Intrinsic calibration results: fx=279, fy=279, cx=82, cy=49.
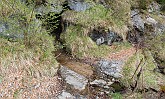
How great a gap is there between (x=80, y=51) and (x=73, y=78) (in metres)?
2.12

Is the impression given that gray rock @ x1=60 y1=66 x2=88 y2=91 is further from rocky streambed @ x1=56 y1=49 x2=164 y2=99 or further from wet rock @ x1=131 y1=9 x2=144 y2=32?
wet rock @ x1=131 y1=9 x2=144 y2=32

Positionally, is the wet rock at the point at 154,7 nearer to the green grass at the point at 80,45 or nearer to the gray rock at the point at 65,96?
the green grass at the point at 80,45

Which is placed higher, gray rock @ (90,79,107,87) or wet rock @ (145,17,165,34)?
wet rock @ (145,17,165,34)

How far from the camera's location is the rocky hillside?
7367 millimetres

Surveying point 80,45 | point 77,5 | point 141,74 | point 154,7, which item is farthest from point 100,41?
point 154,7

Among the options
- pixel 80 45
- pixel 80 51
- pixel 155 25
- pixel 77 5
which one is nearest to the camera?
pixel 80 51

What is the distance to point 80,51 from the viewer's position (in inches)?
396

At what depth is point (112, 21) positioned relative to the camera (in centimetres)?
1124

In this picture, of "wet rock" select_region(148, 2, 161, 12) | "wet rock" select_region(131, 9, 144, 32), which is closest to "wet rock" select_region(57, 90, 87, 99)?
"wet rock" select_region(131, 9, 144, 32)

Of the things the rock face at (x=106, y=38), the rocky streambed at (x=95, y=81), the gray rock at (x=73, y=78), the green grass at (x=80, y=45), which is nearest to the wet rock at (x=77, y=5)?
the green grass at (x=80, y=45)

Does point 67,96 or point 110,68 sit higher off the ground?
point 67,96

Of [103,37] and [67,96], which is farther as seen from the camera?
[103,37]

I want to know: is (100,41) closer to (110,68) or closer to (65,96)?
(110,68)

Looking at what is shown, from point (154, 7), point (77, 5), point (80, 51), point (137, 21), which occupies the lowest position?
point (80, 51)
